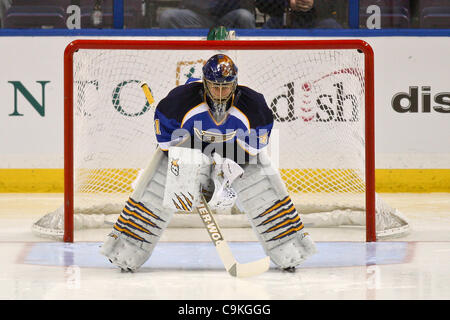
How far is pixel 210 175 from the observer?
3.29 m

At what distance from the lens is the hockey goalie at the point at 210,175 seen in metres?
3.15

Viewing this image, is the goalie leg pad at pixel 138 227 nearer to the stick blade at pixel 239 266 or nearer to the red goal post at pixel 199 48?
the stick blade at pixel 239 266

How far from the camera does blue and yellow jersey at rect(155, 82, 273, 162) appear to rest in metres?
3.19

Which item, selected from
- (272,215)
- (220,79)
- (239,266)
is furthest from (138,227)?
(220,79)

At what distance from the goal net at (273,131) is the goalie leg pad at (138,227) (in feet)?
2.26

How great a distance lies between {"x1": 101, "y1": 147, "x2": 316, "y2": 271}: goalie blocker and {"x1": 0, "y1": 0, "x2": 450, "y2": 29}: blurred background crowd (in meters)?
2.41

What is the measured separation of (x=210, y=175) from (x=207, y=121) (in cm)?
23

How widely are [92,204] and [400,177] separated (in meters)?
2.27

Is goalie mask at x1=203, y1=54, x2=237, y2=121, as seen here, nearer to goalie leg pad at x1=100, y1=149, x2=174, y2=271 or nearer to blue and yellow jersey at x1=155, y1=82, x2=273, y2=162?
blue and yellow jersey at x1=155, y1=82, x2=273, y2=162

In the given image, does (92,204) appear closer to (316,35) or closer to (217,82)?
(217,82)

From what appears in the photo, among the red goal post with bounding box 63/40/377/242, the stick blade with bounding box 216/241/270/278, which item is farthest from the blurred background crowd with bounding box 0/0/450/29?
the stick blade with bounding box 216/241/270/278

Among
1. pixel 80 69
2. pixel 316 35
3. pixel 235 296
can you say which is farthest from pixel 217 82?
pixel 316 35

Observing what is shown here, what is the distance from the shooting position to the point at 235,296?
285cm
